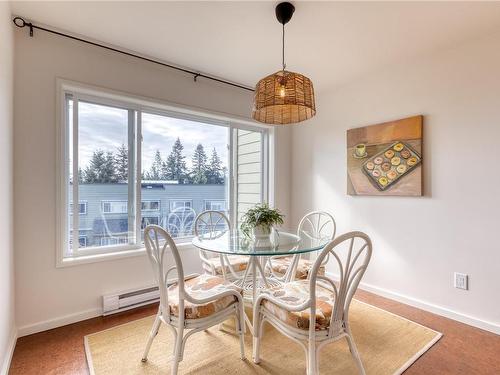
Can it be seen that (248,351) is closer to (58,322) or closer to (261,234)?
(261,234)

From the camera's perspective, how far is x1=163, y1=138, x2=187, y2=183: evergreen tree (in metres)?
3.02

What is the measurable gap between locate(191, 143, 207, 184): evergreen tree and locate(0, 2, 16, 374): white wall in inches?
64.0

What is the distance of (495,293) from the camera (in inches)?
88.3

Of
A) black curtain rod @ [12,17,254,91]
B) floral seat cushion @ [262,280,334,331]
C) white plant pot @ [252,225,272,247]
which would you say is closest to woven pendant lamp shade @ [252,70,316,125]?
white plant pot @ [252,225,272,247]

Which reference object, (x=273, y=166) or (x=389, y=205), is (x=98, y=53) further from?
(x=389, y=205)

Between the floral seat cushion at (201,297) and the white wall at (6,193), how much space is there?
1.00 metres

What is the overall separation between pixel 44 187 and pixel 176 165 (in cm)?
121

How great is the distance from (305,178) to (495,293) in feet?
7.16

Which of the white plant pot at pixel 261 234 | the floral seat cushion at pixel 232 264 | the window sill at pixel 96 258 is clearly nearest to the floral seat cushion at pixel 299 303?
the white plant pot at pixel 261 234

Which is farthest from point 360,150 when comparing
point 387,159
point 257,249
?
point 257,249

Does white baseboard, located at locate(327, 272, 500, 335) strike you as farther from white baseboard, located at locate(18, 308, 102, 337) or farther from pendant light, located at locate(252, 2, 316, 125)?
white baseboard, located at locate(18, 308, 102, 337)

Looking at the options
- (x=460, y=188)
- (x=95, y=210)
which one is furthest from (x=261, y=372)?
(x=460, y=188)

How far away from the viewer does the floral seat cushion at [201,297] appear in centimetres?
161

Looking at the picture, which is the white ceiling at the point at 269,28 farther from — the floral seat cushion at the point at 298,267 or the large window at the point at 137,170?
the floral seat cushion at the point at 298,267
